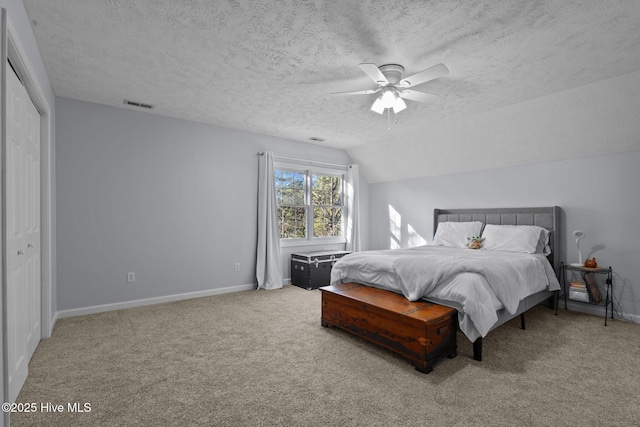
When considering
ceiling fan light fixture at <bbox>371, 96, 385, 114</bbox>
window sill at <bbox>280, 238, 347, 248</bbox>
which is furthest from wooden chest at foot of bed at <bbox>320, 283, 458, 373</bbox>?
window sill at <bbox>280, 238, 347, 248</bbox>

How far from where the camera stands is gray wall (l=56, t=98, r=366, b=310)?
3.70m

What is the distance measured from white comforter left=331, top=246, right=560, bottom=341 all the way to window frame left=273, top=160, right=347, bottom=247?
7.27 feet

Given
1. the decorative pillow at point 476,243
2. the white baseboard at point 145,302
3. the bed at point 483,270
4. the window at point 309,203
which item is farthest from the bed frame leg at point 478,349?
the window at point 309,203

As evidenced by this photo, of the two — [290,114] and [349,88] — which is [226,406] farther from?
[290,114]

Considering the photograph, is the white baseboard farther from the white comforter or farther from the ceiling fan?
the ceiling fan

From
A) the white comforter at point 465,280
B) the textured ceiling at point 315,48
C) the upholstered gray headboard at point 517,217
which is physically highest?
the textured ceiling at point 315,48

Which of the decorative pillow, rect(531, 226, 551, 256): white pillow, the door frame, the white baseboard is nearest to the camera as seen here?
the door frame

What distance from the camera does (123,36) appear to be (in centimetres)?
243

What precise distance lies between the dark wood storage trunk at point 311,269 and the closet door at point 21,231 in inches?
125

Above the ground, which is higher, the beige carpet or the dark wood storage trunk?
the dark wood storage trunk

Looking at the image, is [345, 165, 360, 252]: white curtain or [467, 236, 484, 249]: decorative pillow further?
[345, 165, 360, 252]: white curtain

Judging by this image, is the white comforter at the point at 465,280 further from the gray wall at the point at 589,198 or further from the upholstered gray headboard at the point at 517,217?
the gray wall at the point at 589,198

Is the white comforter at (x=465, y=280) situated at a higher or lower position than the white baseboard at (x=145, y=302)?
higher

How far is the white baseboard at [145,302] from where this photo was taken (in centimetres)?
367
